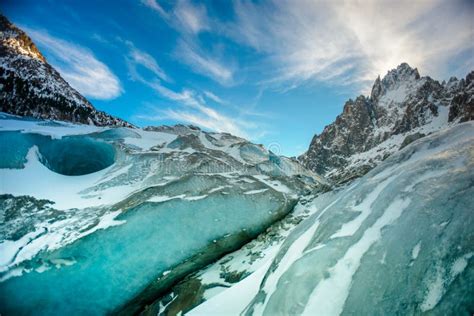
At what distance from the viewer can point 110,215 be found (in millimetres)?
12195

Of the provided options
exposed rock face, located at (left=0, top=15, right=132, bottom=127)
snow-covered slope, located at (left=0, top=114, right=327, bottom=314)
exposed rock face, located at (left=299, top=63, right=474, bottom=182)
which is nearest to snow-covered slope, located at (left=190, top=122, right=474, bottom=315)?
snow-covered slope, located at (left=0, top=114, right=327, bottom=314)

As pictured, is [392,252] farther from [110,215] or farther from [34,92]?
[34,92]

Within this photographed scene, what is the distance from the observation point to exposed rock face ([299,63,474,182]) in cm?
12225

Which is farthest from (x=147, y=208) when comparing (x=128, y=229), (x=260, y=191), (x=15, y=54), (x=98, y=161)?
(x=15, y=54)

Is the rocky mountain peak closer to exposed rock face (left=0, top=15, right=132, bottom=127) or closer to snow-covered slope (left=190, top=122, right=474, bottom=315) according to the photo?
exposed rock face (left=0, top=15, right=132, bottom=127)

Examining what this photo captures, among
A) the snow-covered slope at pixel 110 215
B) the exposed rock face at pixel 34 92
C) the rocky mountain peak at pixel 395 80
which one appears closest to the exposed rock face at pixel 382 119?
the rocky mountain peak at pixel 395 80

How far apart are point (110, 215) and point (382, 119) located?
16504cm

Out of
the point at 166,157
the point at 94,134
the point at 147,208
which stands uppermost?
the point at 94,134

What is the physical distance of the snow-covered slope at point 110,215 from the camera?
10133 mm

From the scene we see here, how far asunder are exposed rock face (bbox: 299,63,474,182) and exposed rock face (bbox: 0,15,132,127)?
102m

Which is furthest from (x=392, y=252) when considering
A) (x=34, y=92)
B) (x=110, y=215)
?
(x=34, y=92)

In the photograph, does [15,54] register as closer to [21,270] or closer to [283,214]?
[21,270]

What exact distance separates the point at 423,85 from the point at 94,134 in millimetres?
168109

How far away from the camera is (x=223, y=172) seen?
17047mm
